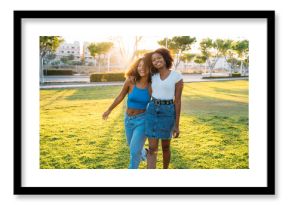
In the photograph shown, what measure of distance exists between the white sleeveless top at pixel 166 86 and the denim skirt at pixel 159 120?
78mm

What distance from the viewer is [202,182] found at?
3762 millimetres

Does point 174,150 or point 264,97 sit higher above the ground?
point 264,97

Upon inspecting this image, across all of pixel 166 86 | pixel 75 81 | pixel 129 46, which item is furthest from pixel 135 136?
pixel 75 81

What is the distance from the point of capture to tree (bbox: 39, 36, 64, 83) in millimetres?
3769

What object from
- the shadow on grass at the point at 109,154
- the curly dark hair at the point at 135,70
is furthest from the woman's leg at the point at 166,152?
the curly dark hair at the point at 135,70

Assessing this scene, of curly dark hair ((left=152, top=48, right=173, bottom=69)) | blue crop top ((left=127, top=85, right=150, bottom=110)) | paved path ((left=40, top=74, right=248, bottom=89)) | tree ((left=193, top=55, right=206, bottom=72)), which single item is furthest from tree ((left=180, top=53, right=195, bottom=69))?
blue crop top ((left=127, top=85, right=150, bottom=110))

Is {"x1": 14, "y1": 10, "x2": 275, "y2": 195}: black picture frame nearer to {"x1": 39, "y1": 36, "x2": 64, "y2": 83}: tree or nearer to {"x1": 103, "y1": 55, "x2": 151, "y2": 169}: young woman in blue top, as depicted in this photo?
{"x1": 39, "y1": 36, "x2": 64, "y2": 83}: tree

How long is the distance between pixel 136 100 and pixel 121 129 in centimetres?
70

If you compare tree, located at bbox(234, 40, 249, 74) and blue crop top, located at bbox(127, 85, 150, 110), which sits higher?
tree, located at bbox(234, 40, 249, 74)

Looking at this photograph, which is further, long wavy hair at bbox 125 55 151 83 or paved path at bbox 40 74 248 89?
paved path at bbox 40 74 248 89
